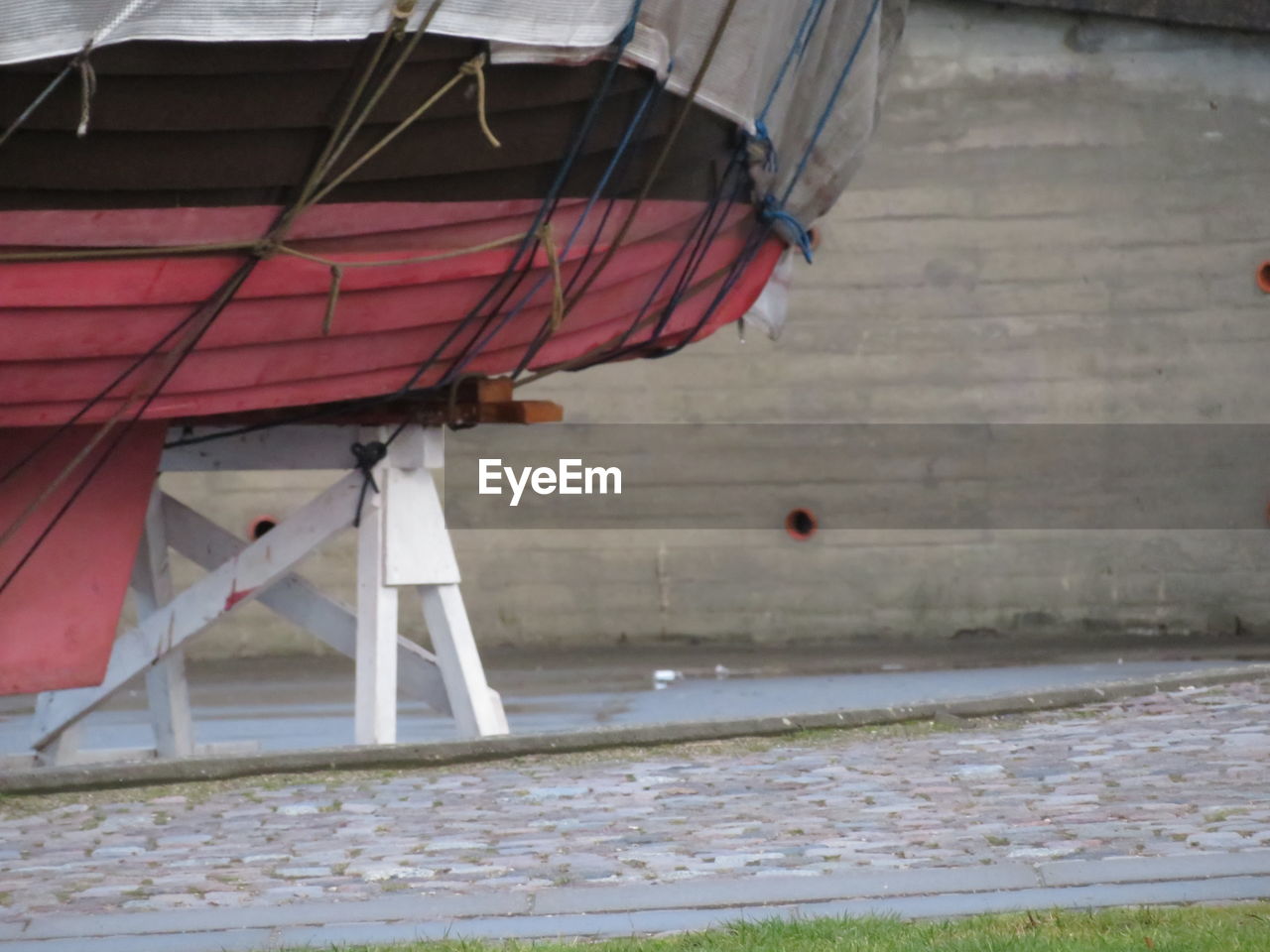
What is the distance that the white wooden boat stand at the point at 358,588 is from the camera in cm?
652

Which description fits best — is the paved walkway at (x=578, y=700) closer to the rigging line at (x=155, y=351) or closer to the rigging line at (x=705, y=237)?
the rigging line at (x=705, y=237)

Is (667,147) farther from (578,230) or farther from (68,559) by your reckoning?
(68,559)

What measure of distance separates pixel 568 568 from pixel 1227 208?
4.70 metres

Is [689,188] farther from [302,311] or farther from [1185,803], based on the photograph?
[1185,803]

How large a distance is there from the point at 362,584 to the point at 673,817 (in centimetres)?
186

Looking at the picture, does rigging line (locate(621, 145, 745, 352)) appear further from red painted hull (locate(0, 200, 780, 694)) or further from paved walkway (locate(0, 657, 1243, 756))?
paved walkway (locate(0, 657, 1243, 756))

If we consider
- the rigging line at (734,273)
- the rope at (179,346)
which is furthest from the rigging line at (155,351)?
the rigging line at (734,273)

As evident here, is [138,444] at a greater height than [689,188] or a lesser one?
lesser

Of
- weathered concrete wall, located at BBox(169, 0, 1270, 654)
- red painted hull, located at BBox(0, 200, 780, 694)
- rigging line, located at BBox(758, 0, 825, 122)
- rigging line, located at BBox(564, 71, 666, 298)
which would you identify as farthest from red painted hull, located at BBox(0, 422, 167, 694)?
weathered concrete wall, located at BBox(169, 0, 1270, 654)

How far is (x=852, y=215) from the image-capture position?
39.0ft

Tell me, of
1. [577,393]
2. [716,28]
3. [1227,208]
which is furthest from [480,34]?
[1227,208]

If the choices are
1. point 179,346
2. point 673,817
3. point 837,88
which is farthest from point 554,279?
point 673,817

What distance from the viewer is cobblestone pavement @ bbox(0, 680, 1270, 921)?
14.4ft

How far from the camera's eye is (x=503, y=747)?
6.34 metres
